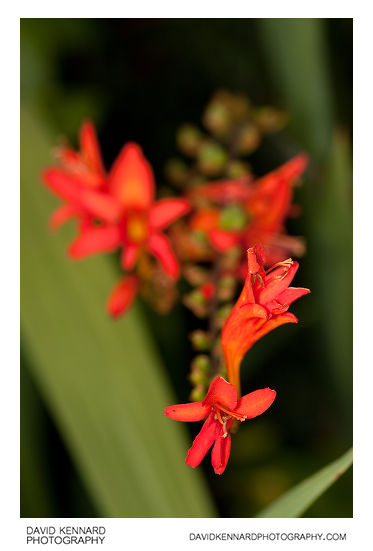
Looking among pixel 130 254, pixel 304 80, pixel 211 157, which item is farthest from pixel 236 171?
pixel 304 80

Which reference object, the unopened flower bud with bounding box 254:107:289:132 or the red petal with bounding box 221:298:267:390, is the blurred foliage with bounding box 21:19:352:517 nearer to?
the unopened flower bud with bounding box 254:107:289:132

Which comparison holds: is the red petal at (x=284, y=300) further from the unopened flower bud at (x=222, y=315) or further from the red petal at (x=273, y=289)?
the unopened flower bud at (x=222, y=315)

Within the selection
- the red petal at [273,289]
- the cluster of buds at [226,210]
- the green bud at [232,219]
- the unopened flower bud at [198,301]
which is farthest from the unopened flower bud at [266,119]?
the red petal at [273,289]

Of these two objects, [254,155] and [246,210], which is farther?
[254,155]

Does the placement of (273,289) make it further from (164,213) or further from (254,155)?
(254,155)

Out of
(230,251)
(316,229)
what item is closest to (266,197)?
(230,251)

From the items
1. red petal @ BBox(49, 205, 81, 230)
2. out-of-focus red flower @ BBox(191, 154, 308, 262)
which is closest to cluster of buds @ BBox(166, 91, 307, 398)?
out-of-focus red flower @ BBox(191, 154, 308, 262)

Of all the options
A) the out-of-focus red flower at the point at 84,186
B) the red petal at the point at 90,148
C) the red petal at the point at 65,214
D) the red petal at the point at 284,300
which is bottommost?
the red petal at the point at 284,300
